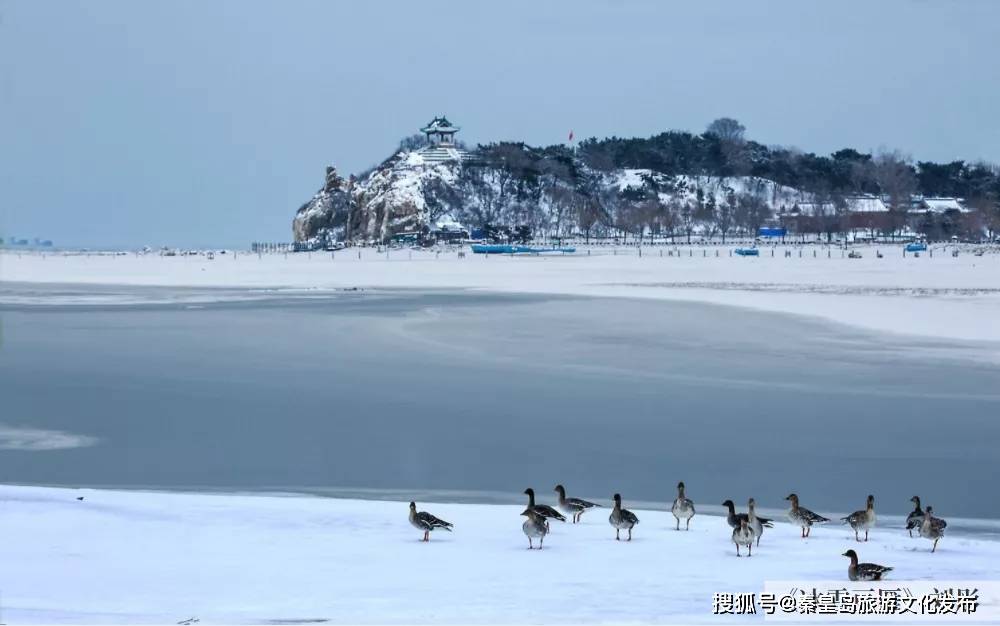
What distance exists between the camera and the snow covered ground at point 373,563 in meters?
9.22

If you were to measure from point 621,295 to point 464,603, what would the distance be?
44.8 meters

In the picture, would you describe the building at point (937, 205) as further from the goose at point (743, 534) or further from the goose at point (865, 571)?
the goose at point (865, 571)

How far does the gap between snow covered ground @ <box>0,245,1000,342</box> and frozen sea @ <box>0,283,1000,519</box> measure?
5.59m

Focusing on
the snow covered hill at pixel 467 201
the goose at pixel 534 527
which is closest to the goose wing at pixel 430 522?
the goose at pixel 534 527

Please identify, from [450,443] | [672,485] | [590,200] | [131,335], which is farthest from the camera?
[590,200]

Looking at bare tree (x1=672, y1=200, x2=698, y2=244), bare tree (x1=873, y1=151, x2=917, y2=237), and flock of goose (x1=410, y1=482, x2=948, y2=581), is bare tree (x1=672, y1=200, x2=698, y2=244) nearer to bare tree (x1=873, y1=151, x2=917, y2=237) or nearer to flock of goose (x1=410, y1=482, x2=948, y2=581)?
bare tree (x1=873, y1=151, x2=917, y2=237)

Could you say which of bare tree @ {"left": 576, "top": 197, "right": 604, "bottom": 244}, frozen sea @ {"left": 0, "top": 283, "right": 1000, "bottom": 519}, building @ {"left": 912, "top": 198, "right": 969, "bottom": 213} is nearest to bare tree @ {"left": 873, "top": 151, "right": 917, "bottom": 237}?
building @ {"left": 912, "top": 198, "right": 969, "bottom": 213}

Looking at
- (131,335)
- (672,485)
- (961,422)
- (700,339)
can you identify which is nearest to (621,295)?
(700,339)

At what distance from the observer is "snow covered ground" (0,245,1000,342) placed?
134ft

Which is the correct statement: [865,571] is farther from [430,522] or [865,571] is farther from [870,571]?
[430,522]

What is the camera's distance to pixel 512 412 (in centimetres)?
2064

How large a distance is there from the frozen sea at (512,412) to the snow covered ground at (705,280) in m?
5.59

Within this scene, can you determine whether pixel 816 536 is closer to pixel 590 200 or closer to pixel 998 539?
pixel 998 539

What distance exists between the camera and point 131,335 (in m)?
35.4
